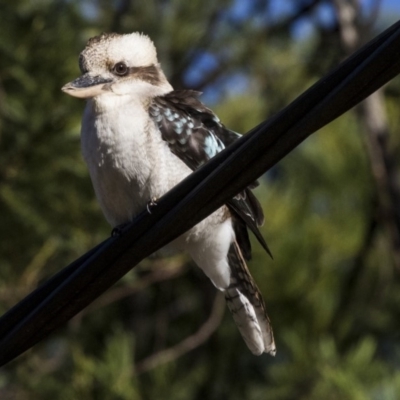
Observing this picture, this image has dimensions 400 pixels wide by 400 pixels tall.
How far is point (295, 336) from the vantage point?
588 centimetres

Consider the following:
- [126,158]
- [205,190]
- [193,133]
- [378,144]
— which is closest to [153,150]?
[126,158]

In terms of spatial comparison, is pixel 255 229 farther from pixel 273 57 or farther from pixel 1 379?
pixel 273 57

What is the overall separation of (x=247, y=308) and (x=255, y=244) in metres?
1.93

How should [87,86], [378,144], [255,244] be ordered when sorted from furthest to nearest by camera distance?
[255,244]
[378,144]
[87,86]

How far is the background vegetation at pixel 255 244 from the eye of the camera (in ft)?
18.3

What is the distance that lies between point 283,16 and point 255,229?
127 inches

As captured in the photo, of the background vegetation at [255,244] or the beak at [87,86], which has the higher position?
the beak at [87,86]

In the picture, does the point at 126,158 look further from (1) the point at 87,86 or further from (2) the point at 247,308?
(2) the point at 247,308

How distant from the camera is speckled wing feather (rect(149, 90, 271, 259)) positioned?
3914mm

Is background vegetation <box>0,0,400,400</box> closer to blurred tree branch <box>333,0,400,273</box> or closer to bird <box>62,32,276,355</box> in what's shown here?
blurred tree branch <box>333,0,400,273</box>

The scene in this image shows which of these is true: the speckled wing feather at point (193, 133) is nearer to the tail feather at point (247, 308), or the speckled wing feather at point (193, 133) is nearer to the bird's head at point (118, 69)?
the bird's head at point (118, 69)

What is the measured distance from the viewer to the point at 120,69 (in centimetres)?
415

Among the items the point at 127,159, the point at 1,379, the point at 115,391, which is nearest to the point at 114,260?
the point at 127,159

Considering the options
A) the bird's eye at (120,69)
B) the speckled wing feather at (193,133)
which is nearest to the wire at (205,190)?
the speckled wing feather at (193,133)
